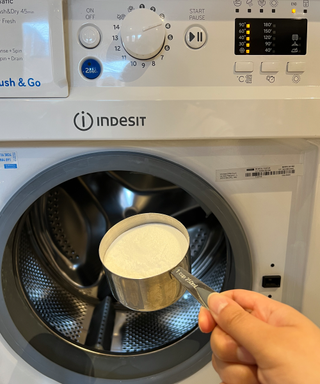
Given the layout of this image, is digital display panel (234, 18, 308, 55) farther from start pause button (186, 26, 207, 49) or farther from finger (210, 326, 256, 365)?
finger (210, 326, 256, 365)

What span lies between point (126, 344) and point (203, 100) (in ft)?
1.85

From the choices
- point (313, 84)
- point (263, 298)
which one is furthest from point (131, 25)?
point (263, 298)

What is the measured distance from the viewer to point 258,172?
21.0 inches

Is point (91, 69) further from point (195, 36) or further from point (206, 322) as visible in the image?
point (206, 322)

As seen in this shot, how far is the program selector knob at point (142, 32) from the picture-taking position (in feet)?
Result: 1.46

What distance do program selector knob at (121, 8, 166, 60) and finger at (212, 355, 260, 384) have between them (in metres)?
0.44

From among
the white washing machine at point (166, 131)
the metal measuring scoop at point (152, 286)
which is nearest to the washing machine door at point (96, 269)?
the white washing machine at point (166, 131)

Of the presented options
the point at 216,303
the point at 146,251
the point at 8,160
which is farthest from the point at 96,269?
the point at 216,303

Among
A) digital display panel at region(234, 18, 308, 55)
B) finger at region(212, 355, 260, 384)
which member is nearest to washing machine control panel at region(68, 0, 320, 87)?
digital display panel at region(234, 18, 308, 55)

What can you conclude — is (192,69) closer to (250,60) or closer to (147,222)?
(250,60)

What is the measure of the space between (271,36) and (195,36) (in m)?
0.12

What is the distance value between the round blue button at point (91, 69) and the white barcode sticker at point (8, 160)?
177mm

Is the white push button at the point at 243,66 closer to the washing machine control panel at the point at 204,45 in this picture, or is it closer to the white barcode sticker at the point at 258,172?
the washing machine control panel at the point at 204,45

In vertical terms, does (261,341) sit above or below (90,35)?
below
